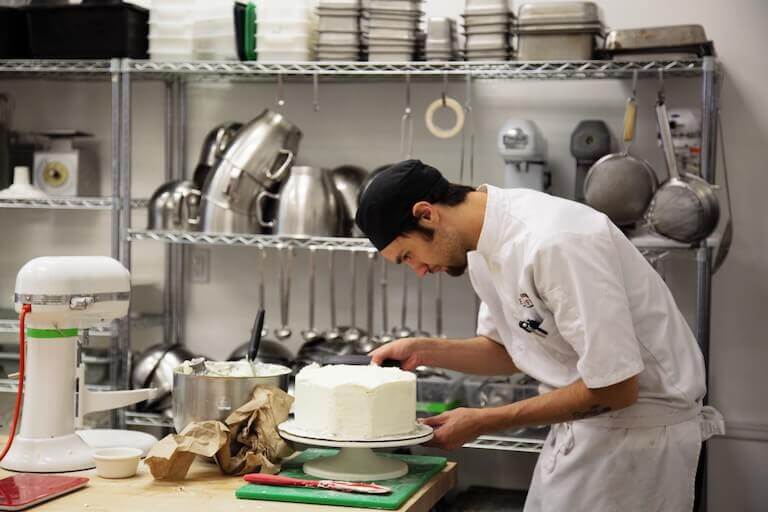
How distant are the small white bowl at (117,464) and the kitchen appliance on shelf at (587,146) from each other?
1.83m

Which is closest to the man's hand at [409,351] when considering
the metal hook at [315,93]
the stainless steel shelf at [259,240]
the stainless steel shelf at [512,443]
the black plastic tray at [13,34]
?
the stainless steel shelf at [512,443]

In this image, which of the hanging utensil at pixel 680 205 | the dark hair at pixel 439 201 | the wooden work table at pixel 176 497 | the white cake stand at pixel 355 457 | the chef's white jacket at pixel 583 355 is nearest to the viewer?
the wooden work table at pixel 176 497

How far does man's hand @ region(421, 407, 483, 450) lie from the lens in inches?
83.4

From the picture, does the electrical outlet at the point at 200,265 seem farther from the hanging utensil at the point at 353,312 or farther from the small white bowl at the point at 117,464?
the small white bowl at the point at 117,464

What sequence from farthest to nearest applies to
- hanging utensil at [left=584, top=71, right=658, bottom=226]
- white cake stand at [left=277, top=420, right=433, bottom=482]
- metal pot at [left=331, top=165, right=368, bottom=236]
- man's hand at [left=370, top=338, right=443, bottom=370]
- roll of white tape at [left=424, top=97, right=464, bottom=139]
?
metal pot at [left=331, top=165, right=368, bottom=236] < roll of white tape at [left=424, top=97, right=464, bottom=139] < hanging utensil at [left=584, top=71, right=658, bottom=226] < man's hand at [left=370, top=338, right=443, bottom=370] < white cake stand at [left=277, top=420, right=433, bottom=482]

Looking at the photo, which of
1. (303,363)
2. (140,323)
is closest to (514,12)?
(303,363)

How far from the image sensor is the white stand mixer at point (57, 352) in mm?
2080

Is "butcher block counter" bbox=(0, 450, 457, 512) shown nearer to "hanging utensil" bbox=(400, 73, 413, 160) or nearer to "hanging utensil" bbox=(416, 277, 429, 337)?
"hanging utensil" bbox=(416, 277, 429, 337)

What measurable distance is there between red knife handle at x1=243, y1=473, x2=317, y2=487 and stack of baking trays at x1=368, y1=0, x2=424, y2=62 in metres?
1.77

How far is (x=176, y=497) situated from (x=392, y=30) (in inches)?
75.5

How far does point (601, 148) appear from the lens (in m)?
3.38

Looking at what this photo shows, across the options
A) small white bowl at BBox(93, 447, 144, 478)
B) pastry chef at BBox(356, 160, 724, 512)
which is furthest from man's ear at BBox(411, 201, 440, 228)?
small white bowl at BBox(93, 447, 144, 478)

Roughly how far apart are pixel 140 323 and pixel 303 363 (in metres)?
0.77

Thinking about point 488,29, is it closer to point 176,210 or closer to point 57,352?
point 176,210
